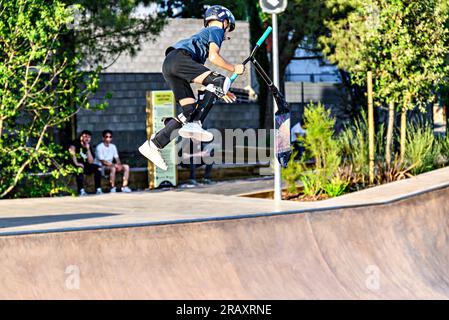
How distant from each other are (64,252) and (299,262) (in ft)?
9.80

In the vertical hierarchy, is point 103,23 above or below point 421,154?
above

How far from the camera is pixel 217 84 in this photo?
888 cm

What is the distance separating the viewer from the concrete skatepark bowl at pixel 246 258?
30.9ft

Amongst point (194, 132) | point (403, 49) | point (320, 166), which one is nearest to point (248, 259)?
point (194, 132)

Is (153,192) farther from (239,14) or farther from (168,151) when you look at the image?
(239,14)

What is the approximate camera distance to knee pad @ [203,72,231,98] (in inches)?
348

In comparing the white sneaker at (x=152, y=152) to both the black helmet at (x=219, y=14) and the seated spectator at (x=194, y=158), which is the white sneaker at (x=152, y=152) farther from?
the seated spectator at (x=194, y=158)

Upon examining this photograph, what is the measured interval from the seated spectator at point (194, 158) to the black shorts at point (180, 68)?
8637 mm

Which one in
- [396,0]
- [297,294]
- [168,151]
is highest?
[396,0]

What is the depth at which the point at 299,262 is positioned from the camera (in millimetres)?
11211

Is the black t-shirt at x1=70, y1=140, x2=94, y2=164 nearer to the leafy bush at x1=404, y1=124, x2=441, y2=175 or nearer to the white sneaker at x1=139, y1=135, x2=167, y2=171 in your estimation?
the leafy bush at x1=404, y1=124, x2=441, y2=175

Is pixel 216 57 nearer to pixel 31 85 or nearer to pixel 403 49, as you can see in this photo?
pixel 31 85

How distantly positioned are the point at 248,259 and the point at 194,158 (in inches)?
281
